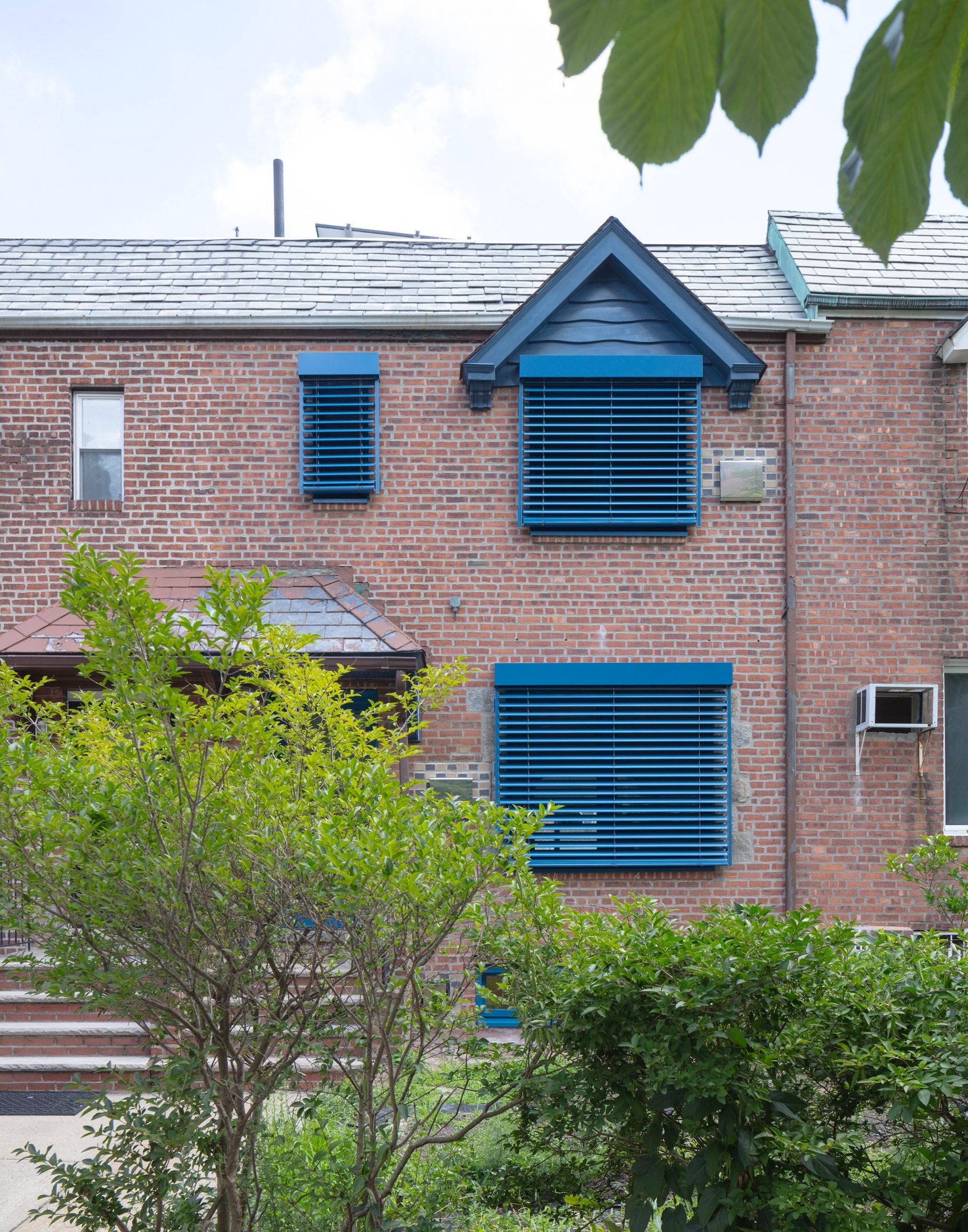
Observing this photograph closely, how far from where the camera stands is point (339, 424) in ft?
31.3

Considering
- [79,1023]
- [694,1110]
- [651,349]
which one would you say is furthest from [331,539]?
[694,1110]

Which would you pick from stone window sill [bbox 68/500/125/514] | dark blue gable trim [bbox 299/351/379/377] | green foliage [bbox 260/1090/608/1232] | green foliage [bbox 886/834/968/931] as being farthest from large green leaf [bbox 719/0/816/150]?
stone window sill [bbox 68/500/125/514]

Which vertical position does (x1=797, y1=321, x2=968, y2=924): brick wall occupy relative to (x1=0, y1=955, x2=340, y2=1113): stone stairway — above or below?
above

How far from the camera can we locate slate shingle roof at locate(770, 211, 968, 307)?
9.57 m

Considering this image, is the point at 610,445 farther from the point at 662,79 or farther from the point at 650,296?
the point at 662,79

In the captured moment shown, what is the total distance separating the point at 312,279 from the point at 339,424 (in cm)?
188

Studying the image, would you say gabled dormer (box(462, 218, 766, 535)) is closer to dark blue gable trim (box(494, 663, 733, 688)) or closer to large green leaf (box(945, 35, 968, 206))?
Result: dark blue gable trim (box(494, 663, 733, 688))

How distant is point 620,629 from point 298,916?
6365 mm

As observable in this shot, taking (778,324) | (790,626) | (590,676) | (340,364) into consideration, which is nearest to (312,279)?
(340,364)

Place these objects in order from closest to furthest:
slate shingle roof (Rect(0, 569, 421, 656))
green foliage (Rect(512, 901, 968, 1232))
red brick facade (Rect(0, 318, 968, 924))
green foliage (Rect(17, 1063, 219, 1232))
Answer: green foliage (Rect(512, 901, 968, 1232)) < green foliage (Rect(17, 1063, 219, 1232)) < slate shingle roof (Rect(0, 569, 421, 656)) < red brick facade (Rect(0, 318, 968, 924))

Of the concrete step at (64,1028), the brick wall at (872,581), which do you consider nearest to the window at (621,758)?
the brick wall at (872,581)

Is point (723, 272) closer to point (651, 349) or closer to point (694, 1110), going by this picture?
point (651, 349)

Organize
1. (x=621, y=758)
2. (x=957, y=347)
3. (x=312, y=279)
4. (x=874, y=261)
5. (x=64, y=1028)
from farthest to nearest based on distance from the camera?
(x=312, y=279)
(x=874, y=261)
(x=957, y=347)
(x=621, y=758)
(x=64, y=1028)

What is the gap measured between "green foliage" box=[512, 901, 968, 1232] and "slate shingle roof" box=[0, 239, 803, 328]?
7.58 m
